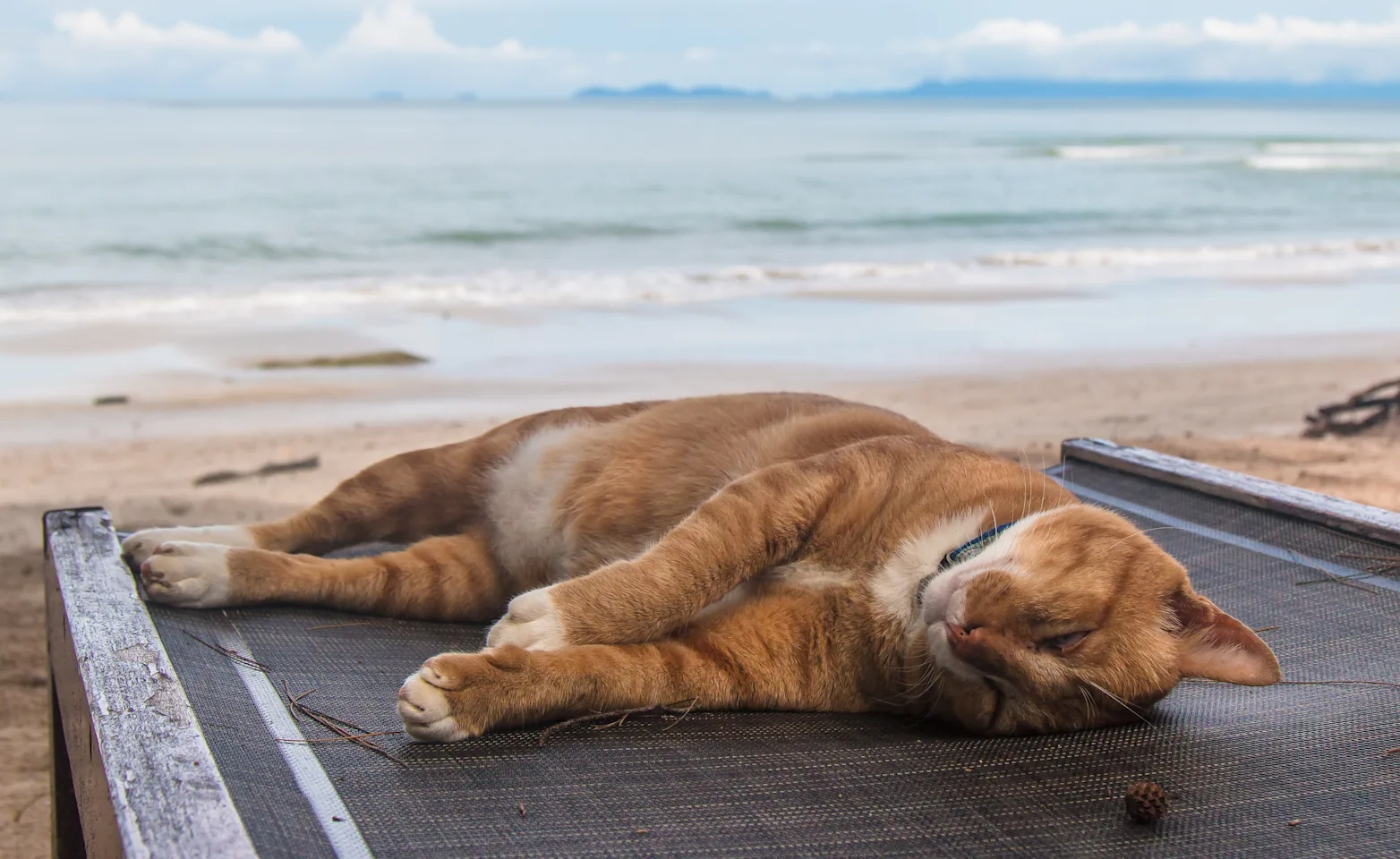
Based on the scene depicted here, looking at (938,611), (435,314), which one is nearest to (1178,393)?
(435,314)

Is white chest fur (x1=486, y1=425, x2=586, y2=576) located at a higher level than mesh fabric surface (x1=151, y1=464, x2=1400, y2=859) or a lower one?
higher

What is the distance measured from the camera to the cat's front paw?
6.72 feet

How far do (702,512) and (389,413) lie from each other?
5367 millimetres

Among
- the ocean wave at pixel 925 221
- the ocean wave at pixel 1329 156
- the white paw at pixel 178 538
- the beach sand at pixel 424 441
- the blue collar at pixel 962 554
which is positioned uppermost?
the ocean wave at pixel 1329 156

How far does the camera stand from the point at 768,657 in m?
2.39

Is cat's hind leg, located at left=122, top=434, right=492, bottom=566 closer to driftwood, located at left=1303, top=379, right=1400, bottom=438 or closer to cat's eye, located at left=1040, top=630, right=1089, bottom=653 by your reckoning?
cat's eye, located at left=1040, top=630, right=1089, bottom=653

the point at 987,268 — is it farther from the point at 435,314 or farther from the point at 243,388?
the point at 243,388

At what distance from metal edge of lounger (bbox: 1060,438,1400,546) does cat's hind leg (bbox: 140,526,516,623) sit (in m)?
2.28

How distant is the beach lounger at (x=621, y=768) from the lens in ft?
5.91

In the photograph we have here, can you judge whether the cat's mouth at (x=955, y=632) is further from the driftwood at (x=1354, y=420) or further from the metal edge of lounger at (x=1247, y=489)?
the driftwood at (x=1354, y=420)

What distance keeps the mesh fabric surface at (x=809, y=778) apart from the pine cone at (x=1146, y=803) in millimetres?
21

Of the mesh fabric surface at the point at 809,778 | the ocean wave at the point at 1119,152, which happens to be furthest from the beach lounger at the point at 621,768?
the ocean wave at the point at 1119,152

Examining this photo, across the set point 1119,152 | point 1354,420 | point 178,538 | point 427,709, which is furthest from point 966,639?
point 1119,152

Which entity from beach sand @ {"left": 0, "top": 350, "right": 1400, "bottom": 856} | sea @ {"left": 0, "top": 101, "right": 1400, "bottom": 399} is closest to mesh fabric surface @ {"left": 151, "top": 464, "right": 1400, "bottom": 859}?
beach sand @ {"left": 0, "top": 350, "right": 1400, "bottom": 856}
